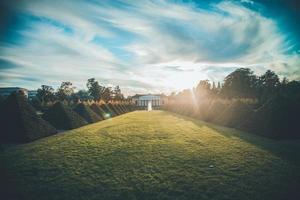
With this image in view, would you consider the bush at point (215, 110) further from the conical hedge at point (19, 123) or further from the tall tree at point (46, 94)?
the tall tree at point (46, 94)

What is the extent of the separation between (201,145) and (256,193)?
16.3 ft

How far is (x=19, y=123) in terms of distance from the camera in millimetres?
10953

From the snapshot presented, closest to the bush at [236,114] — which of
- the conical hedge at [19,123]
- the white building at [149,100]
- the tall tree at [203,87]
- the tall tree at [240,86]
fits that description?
the conical hedge at [19,123]

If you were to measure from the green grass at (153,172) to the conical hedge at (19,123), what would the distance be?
178cm

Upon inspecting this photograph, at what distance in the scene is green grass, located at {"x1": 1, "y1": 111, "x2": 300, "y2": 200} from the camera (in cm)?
462

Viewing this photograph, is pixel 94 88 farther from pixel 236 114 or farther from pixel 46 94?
pixel 236 114

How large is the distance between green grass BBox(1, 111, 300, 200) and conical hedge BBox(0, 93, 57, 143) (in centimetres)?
178

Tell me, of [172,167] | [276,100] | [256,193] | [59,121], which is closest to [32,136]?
[59,121]

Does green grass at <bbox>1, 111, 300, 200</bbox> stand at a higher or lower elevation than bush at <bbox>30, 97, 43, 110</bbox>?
lower

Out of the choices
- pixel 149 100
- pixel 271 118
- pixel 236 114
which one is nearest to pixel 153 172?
pixel 271 118

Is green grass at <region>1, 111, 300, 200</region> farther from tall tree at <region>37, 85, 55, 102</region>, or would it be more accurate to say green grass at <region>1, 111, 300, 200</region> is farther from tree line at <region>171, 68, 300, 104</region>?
tall tree at <region>37, 85, 55, 102</region>

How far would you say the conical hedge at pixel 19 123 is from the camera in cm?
1053

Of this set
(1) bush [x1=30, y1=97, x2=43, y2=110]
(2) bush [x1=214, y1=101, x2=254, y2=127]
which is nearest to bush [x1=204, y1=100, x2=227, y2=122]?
(2) bush [x1=214, y1=101, x2=254, y2=127]

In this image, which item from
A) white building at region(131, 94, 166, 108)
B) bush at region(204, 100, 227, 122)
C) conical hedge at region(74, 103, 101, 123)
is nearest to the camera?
bush at region(204, 100, 227, 122)
